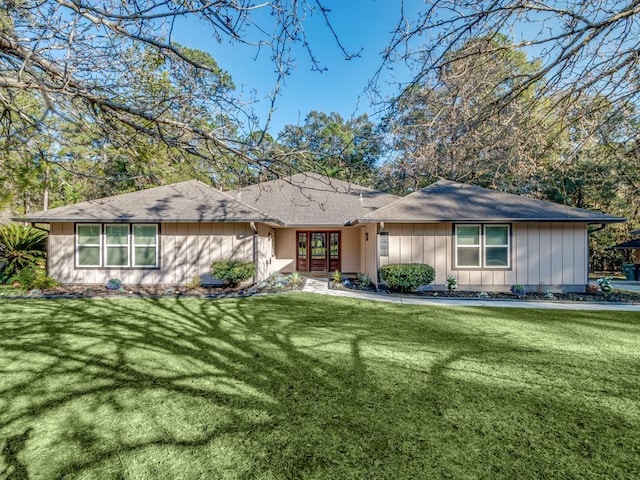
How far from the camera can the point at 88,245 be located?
11.5 m

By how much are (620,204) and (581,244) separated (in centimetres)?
1415

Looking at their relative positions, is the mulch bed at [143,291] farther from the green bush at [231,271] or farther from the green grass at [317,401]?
the green grass at [317,401]

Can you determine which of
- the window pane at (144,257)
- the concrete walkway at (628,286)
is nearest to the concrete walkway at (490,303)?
the concrete walkway at (628,286)

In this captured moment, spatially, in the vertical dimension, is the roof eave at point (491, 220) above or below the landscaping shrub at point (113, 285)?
above

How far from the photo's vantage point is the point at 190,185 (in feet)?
45.3

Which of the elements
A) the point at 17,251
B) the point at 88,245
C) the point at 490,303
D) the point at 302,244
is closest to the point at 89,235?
the point at 88,245

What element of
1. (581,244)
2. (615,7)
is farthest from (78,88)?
(581,244)

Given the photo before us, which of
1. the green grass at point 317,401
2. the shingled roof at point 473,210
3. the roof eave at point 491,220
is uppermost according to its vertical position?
the shingled roof at point 473,210

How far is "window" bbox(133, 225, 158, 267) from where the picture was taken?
37.8ft

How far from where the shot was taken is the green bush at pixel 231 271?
34.7ft

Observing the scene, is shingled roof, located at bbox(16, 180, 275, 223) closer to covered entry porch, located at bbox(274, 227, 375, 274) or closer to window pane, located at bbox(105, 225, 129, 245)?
window pane, located at bbox(105, 225, 129, 245)

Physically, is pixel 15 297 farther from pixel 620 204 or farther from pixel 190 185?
pixel 620 204

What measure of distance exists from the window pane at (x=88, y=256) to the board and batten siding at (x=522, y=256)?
980 centimetres

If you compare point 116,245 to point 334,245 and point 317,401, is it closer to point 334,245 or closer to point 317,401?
point 334,245
